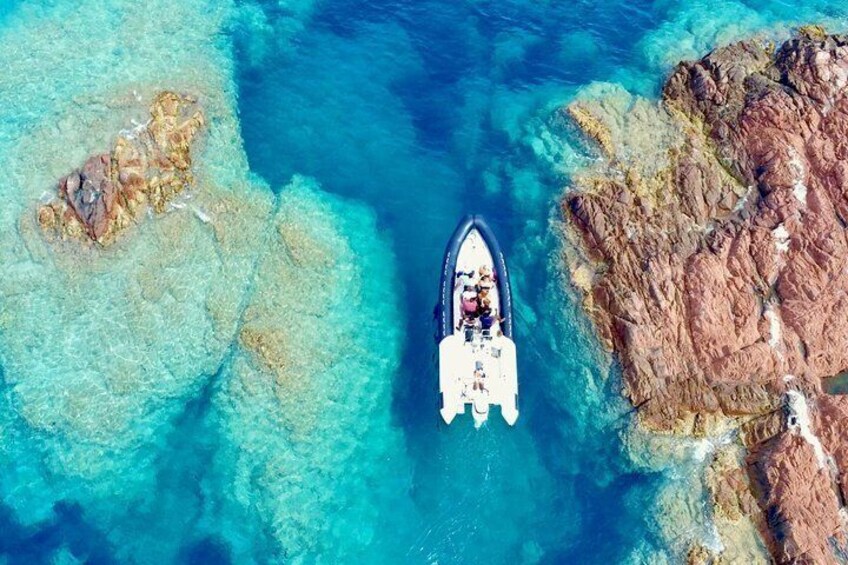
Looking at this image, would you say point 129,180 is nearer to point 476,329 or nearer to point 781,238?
point 476,329

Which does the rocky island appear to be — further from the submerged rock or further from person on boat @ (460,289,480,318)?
the submerged rock

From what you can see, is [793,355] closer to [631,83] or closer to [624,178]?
[624,178]

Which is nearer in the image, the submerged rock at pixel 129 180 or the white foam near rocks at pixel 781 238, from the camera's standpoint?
the white foam near rocks at pixel 781 238

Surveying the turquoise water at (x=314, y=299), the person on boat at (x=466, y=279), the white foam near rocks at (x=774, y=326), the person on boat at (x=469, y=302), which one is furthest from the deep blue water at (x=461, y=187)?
the white foam near rocks at (x=774, y=326)

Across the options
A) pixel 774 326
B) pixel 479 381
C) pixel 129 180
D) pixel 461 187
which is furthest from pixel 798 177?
pixel 129 180

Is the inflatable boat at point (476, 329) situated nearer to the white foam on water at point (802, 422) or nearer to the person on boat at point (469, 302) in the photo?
the person on boat at point (469, 302)

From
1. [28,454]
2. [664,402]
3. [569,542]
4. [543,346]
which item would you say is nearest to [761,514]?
[664,402]
